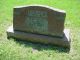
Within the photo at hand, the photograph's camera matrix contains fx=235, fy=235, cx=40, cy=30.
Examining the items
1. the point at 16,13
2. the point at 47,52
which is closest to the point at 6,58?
the point at 47,52

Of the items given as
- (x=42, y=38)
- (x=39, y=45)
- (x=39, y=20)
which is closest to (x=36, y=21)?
(x=39, y=20)

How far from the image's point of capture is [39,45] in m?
6.97

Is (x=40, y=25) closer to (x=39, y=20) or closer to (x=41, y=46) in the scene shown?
(x=39, y=20)

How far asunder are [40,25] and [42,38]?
1.27 ft

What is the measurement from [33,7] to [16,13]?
0.59 metres

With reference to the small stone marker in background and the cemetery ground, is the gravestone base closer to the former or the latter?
the small stone marker in background

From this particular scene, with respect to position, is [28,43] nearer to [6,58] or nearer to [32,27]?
[32,27]

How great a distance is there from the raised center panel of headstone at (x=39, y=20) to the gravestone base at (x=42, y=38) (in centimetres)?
12

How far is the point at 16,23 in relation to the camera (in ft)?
23.4

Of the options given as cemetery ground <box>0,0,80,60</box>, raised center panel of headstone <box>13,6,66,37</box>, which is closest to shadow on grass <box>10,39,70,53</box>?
cemetery ground <box>0,0,80,60</box>

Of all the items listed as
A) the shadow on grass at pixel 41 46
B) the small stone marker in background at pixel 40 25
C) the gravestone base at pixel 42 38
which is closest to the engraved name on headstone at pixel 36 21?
the small stone marker in background at pixel 40 25

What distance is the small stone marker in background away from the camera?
6703 millimetres

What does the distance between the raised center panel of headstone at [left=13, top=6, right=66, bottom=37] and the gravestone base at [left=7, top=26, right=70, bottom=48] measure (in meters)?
0.12

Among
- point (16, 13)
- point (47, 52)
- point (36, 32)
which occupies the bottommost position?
point (47, 52)
